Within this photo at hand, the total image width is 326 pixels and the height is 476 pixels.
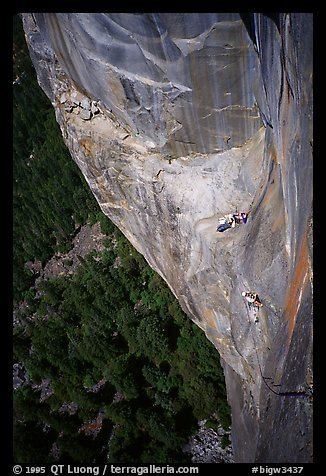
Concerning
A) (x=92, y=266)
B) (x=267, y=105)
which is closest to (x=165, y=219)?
(x=267, y=105)

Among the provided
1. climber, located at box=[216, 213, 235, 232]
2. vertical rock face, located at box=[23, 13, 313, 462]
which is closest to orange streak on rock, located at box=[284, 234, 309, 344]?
vertical rock face, located at box=[23, 13, 313, 462]

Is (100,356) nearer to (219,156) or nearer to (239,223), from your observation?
(239,223)

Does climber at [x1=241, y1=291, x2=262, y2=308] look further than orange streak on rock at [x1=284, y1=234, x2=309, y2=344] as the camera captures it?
Yes

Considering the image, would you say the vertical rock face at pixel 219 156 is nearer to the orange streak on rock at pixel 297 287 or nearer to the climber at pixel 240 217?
the orange streak on rock at pixel 297 287

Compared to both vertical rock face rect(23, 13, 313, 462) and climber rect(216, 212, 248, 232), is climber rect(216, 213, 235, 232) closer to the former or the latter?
climber rect(216, 212, 248, 232)

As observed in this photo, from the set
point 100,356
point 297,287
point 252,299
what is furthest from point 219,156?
point 100,356
